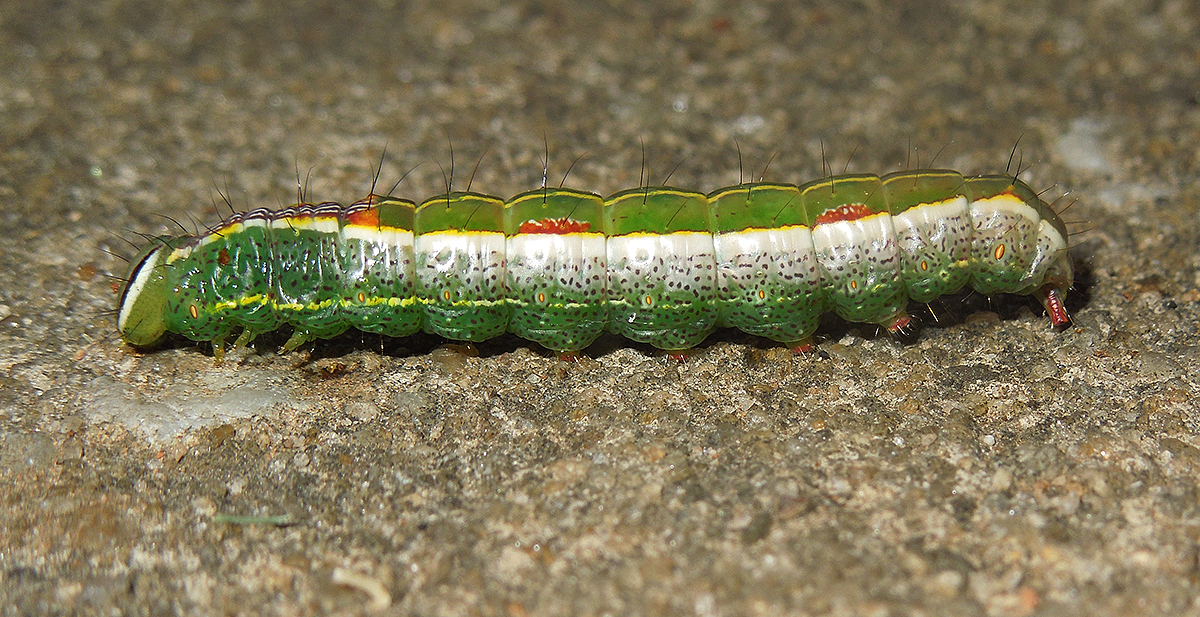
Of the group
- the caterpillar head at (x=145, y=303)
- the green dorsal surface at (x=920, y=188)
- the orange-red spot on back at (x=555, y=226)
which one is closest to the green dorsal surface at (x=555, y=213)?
the orange-red spot on back at (x=555, y=226)

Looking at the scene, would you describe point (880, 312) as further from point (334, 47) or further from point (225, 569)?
point (334, 47)

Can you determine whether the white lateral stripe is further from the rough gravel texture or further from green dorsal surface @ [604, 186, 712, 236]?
green dorsal surface @ [604, 186, 712, 236]

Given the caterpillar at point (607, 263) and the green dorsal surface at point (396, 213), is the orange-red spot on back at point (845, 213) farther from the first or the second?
the green dorsal surface at point (396, 213)

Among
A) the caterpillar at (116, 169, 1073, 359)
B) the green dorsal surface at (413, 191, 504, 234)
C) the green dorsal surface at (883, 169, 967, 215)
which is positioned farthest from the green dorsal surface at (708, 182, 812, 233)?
the green dorsal surface at (413, 191, 504, 234)

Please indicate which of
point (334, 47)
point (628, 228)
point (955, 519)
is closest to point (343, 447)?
point (628, 228)

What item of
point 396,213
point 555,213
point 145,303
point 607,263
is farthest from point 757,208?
point 145,303
